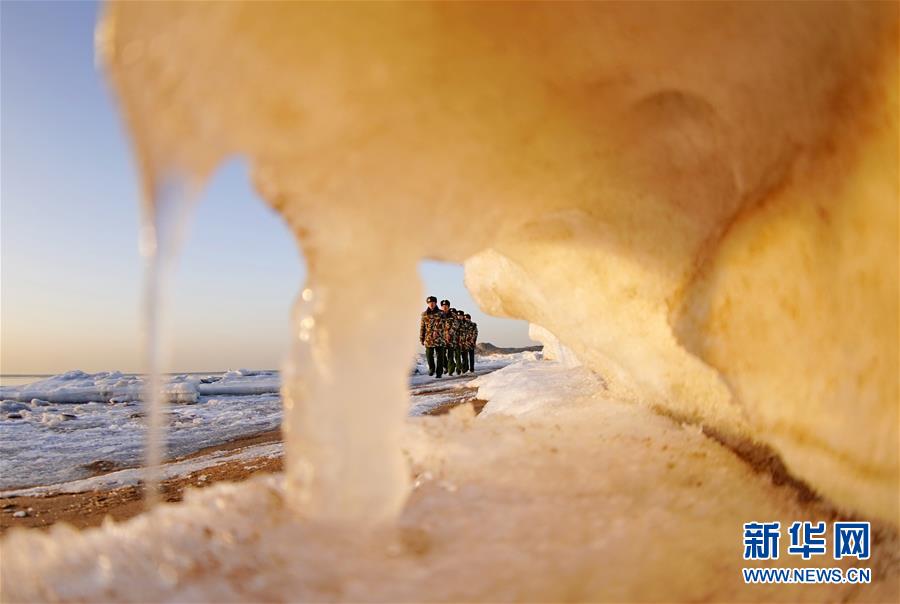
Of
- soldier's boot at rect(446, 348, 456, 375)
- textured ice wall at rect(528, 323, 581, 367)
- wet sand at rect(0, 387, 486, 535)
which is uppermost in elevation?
textured ice wall at rect(528, 323, 581, 367)

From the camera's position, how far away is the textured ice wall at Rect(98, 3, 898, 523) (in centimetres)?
125

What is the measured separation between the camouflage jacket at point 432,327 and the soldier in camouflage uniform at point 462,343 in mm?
779

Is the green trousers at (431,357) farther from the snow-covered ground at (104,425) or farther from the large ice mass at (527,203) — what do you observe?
the large ice mass at (527,203)

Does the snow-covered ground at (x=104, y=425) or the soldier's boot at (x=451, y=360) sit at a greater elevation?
the soldier's boot at (x=451, y=360)

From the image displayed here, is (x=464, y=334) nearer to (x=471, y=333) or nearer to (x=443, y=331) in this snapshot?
(x=471, y=333)

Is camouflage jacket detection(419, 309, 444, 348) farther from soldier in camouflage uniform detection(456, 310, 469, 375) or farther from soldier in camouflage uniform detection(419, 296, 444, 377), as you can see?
soldier in camouflage uniform detection(456, 310, 469, 375)

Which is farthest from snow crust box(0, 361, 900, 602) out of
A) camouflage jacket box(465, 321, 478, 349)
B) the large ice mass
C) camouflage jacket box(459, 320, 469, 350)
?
camouflage jacket box(465, 321, 478, 349)

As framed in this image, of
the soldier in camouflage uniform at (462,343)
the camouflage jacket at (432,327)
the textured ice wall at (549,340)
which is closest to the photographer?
the textured ice wall at (549,340)

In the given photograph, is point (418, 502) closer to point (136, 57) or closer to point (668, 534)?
point (668, 534)

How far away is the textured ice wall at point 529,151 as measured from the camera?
1.25 metres

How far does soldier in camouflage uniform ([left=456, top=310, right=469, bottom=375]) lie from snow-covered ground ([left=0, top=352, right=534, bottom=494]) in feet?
12.9

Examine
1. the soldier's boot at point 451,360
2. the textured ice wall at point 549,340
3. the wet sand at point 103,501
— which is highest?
the textured ice wall at point 549,340

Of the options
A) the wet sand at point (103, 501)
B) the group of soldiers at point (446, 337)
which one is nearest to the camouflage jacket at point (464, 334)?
the group of soldiers at point (446, 337)

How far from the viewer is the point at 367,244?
55.5 inches
